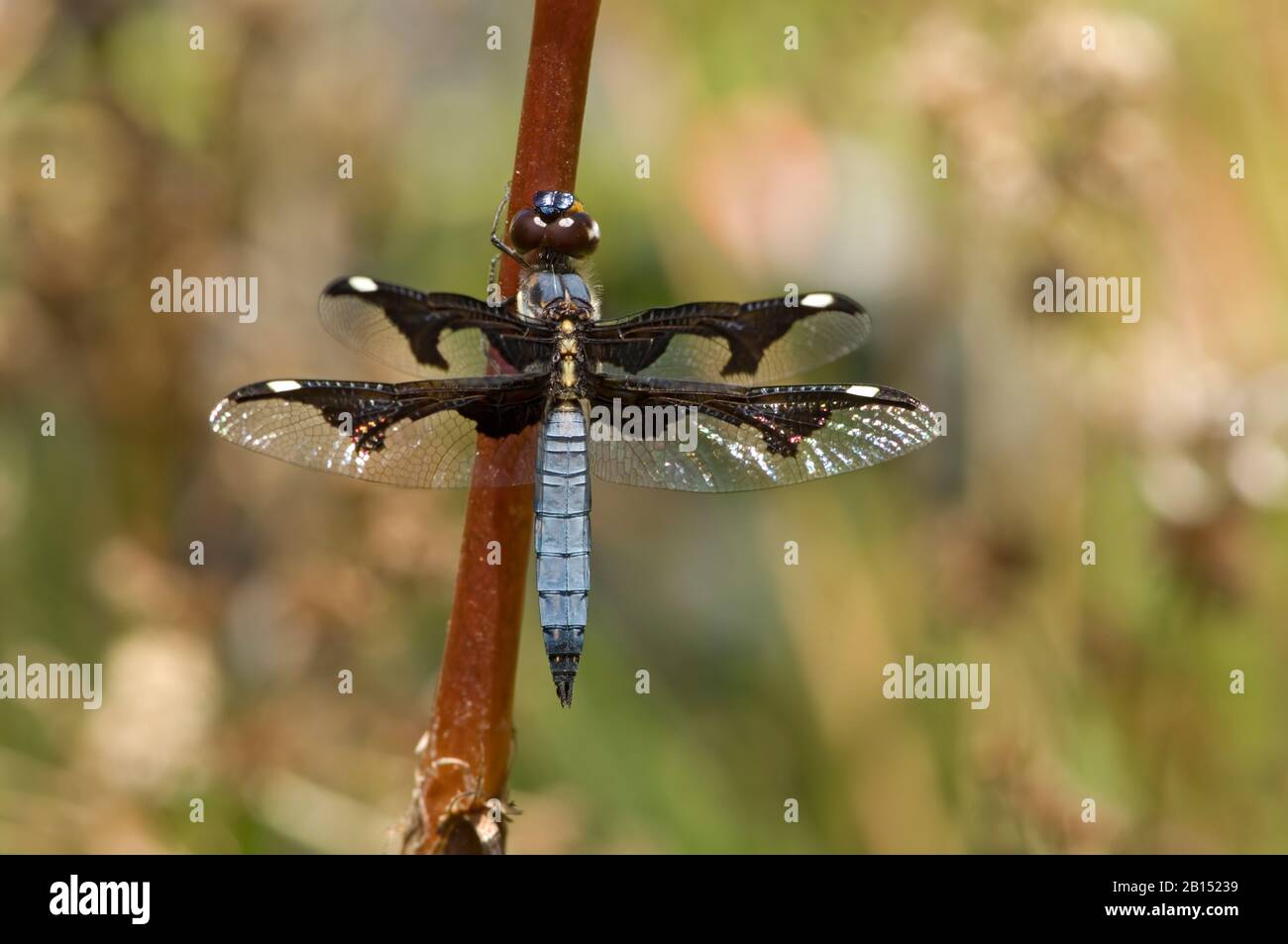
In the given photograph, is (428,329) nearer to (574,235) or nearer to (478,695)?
(574,235)

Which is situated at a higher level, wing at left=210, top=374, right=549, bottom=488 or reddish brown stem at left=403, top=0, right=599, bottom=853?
wing at left=210, top=374, right=549, bottom=488

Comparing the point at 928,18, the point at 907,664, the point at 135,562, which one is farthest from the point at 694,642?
the point at 928,18

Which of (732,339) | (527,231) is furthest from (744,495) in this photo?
(527,231)

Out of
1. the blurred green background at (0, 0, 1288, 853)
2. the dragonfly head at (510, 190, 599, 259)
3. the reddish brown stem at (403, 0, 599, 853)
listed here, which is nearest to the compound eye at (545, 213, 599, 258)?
the dragonfly head at (510, 190, 599, 259)

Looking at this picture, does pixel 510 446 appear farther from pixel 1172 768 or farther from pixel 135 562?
pixel 1172 768

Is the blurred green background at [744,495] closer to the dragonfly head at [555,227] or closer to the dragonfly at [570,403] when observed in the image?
the dragonfly at [570,403]

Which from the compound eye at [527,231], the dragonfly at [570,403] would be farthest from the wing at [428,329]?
the compound eye at [527,231]

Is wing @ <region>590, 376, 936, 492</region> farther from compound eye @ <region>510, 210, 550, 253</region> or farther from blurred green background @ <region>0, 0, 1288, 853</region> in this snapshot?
blurred green background @ <region>0, 0, 1288, 853</region>

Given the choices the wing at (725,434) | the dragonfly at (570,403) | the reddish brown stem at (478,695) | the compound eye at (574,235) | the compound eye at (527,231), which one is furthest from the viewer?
the wing at (725,434)
